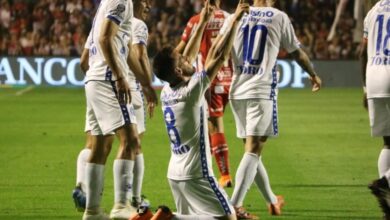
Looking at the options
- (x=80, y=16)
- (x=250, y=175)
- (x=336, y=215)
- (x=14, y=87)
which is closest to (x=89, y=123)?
(x=250, y=175)

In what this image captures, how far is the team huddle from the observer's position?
309 inches

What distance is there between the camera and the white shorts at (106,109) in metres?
9.20

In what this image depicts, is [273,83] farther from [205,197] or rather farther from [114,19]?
[205,197]

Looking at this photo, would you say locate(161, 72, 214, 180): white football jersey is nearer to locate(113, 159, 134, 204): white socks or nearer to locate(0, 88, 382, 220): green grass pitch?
locate(113, 159, 134, 204): white socks

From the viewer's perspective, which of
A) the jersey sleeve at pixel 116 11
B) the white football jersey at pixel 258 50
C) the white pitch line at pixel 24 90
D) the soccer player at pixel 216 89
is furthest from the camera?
the white pitch line at pixel 24 90

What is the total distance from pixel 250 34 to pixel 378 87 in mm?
1320

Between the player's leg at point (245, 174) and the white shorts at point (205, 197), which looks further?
the player's leg at point (245, 174)

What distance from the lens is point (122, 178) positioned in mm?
9594

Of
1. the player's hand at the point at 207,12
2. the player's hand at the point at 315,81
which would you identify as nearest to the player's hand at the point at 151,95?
the player's hand at the point at 207,12

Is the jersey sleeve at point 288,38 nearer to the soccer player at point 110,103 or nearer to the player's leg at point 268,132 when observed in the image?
the player's leg at point 268,132

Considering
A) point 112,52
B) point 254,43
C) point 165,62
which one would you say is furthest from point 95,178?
point 254,43

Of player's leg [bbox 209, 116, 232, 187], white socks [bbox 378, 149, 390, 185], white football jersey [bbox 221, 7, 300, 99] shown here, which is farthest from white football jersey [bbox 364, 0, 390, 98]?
player's leg [bbox 209, 116, 232, 187]

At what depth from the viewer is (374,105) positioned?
980cm

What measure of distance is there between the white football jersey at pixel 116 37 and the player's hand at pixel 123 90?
0.13 meters
